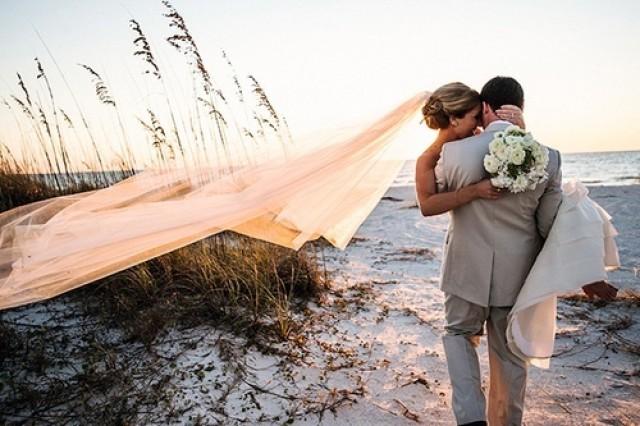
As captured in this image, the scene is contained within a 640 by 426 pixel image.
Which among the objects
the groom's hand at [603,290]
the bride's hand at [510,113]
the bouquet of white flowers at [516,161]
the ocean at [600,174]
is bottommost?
the ocean at [600,174]

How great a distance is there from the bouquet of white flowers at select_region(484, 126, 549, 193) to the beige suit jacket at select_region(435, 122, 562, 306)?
120 millimetres

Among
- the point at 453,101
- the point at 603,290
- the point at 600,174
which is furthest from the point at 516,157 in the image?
the point at 600,174

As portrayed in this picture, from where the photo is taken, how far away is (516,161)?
1.75m

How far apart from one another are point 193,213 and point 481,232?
1594 millimetres

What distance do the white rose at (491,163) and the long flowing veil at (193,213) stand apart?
2.83ft

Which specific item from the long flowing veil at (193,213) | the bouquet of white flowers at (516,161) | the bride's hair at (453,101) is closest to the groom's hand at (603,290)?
the bouquet of white flowers at (516,161)

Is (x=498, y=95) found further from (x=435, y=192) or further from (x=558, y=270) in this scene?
(x=558, y=270)

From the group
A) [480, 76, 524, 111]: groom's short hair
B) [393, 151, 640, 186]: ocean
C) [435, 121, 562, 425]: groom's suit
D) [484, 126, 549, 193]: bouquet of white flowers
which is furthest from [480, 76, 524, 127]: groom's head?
[393, 151, 640, 186]: ocean

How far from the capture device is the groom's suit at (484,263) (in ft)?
6.68

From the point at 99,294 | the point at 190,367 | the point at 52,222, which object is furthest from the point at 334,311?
the point at 52,222

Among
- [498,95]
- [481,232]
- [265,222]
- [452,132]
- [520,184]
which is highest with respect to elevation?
[498,95]

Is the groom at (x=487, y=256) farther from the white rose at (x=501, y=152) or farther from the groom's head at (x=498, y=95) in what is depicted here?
the white rose at (x=501, y=152)

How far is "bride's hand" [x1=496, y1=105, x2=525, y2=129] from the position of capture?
6.81 feet

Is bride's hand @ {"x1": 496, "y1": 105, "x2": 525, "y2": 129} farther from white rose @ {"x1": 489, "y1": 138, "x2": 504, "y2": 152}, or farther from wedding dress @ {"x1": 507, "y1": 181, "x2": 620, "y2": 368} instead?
wedding dress @ {"x1": 507, "y1": 181, "x2": 620, "y2": 368}
